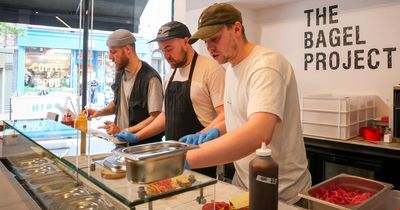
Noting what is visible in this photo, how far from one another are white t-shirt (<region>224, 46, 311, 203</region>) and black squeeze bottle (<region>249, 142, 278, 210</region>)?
0.41m

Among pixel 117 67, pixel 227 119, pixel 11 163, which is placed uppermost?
pixel 117 67

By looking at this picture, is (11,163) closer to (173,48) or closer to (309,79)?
(173,48)

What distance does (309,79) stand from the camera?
12.1 feet

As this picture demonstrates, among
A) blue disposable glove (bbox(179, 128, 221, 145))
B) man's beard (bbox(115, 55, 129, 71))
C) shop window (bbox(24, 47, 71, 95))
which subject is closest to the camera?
blue disposable glove (bbox(179, 128, 221, 145))

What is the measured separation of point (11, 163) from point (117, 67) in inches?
40.6

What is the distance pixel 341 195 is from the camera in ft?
4.48

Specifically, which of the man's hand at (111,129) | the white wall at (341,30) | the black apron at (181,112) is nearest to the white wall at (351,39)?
the white wall at (341,30)

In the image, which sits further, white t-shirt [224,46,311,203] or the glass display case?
white t-shirt [224,46,311,203]

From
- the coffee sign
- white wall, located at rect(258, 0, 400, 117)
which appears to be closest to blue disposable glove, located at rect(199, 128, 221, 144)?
white wall, located at rect(258, 0, 400, 117)

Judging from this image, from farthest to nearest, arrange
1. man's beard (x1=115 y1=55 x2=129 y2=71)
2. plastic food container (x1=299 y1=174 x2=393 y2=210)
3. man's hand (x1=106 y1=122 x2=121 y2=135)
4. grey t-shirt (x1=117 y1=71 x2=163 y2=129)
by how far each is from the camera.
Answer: man's beard (x1=115 y1=55 x2=129 y2=71)
grey t-shirt (x1=117 y1=71 x2=163 y2=129)
man's hand (x1=106 y1=122 x2=121 y2=135)
plastic food container (x1=299 y1=174 x2=393 y2=210)

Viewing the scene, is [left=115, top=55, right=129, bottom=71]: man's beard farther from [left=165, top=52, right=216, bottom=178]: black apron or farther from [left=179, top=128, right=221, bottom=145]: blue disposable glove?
[left=179, top=128, right=221, bottom=145]: blue disposable glove

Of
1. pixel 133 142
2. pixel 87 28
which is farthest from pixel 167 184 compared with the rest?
pixel 87 28

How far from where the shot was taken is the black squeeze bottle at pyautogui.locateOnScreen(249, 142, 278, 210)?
0.82 metres

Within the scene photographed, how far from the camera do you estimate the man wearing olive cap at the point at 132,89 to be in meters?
2.47
